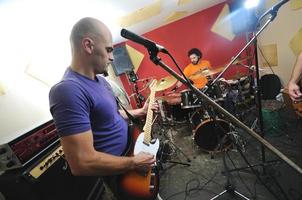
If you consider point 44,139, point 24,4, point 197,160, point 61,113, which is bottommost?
point 197,160

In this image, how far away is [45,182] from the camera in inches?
69.7

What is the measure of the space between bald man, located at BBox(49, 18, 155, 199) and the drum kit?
1.18 meters

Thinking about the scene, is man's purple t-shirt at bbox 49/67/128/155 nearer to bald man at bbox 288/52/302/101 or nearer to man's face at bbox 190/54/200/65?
bald man at bbox 288/52/302/101

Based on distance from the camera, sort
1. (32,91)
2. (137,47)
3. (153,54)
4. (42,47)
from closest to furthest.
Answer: (153,54), (32,91), (42,47), (137,47)

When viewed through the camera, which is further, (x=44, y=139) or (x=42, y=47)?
(x=42, y=47)

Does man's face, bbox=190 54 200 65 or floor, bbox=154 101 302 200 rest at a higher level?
man's face, bbox=190 54 200 65

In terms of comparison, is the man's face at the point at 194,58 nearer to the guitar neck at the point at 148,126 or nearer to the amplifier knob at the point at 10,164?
the guitar neck at the point at 148,126

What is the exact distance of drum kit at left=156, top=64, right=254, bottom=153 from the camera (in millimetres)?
2938

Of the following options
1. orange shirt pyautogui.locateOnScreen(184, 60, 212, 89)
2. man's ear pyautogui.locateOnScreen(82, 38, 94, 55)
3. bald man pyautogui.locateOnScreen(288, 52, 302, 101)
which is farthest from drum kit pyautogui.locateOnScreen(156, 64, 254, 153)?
man's ear pyautogui.locateOnScreen(82, 38, 94, 55)

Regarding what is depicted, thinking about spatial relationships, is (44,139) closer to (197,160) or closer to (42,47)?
(42,47)

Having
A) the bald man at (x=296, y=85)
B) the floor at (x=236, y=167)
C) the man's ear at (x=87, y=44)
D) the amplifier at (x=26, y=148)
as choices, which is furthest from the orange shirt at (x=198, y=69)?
the man's ear at (x=87, y=44)

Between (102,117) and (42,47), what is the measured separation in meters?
2.00

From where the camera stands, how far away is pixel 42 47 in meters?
2.69

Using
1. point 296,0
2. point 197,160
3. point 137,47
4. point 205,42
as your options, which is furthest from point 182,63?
point 197,160
